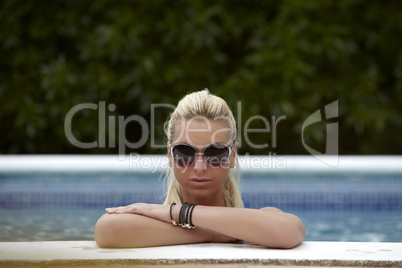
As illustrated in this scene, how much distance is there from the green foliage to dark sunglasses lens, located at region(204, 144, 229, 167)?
5.85 metres

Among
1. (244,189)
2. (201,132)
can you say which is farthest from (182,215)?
(244,189)

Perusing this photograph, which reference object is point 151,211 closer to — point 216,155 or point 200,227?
point 200,227

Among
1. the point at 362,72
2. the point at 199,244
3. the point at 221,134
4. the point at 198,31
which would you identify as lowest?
the point at 199,244

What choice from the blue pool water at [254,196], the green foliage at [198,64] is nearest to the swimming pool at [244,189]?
the blue pool water at [254,196]

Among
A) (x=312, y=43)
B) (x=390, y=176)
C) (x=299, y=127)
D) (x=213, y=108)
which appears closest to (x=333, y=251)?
(x=213, y=108)

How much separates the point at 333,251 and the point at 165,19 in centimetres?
Answer: 690

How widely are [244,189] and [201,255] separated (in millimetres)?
3986

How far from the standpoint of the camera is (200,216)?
209 centimetres

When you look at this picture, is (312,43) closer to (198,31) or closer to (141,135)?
(198,31)

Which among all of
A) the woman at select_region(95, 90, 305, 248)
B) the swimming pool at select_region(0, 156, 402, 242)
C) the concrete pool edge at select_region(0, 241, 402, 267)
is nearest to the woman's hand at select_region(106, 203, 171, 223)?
the woman at select_region(95, 90, 305, 248)

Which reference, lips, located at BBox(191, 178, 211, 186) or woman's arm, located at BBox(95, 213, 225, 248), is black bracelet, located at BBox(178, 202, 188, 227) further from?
lips, located at BBox(191, 178, 211, 186)

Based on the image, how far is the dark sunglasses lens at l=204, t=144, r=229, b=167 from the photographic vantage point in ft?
7.21

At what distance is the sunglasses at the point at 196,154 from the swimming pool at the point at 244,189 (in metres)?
2.39

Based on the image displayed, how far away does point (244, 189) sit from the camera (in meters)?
5.86
